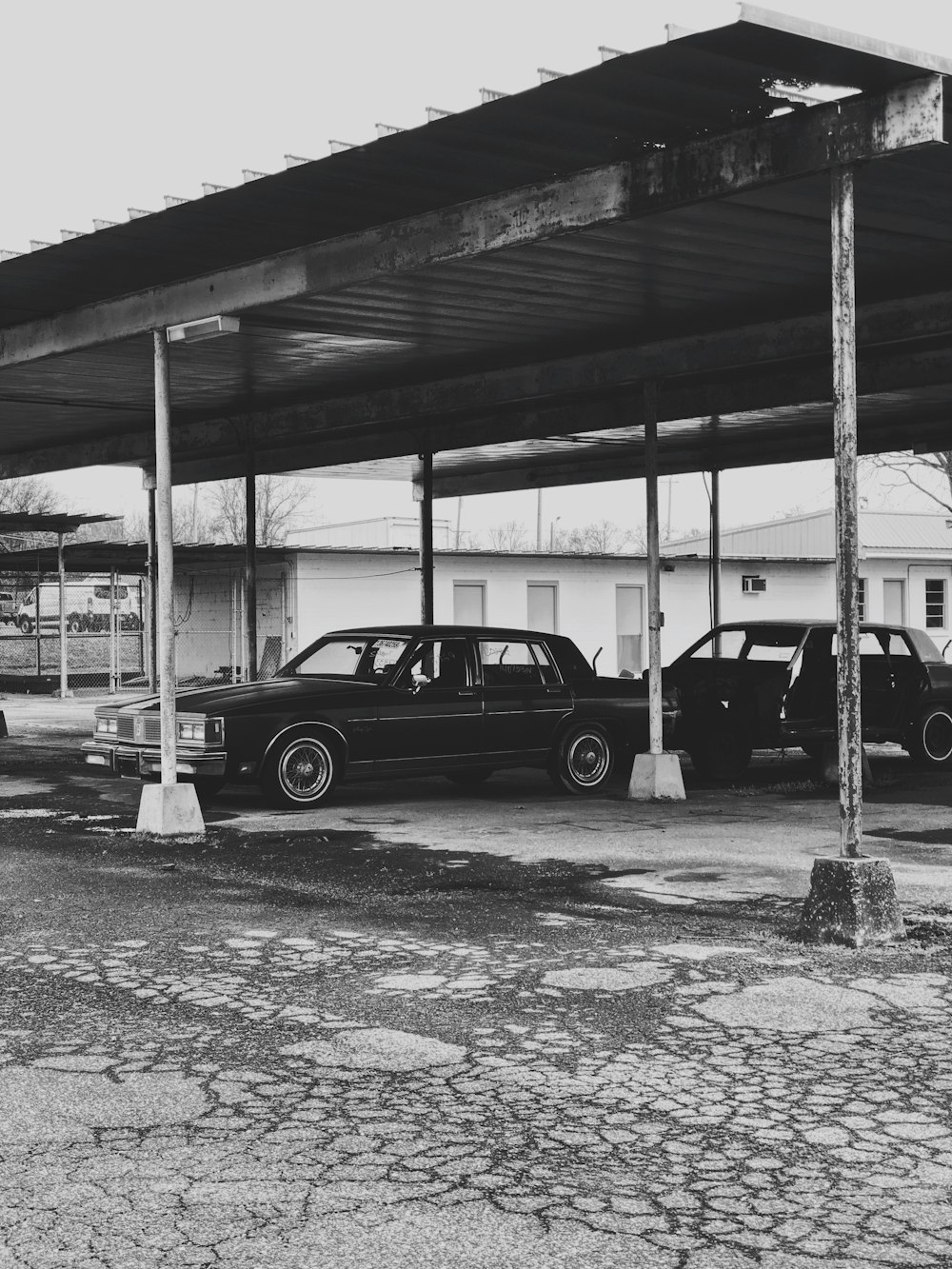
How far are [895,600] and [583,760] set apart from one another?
2903cm

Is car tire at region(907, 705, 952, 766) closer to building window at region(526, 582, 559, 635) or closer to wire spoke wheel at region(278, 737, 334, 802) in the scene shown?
wire spoke wheel at region(278, 737, 334, 802)

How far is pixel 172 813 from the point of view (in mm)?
11461

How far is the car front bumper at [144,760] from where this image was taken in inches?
488

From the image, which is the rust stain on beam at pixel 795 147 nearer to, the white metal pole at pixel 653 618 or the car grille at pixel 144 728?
the white metal pole at pixel 653 618

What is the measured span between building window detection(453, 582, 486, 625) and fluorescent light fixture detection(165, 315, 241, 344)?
2452 centimetres

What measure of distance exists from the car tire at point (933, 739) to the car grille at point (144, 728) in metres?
9.00

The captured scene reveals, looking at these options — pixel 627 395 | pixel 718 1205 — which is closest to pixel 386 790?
pixel 627 395

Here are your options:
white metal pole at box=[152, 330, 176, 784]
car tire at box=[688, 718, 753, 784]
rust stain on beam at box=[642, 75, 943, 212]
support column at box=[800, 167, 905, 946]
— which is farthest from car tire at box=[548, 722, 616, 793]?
support column at box=[800, 167, 905, 946]

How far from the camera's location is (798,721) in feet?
50.1

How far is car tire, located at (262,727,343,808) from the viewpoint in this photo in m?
12.8

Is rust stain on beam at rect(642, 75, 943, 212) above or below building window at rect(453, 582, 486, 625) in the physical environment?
above

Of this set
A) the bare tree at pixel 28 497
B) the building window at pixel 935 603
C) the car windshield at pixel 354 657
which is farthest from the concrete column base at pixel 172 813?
the bare tree at pixel 28 497

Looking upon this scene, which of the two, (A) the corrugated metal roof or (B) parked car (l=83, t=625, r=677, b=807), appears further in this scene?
(A) the corrugated metal roof

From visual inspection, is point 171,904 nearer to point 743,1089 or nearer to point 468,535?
point 743,1089
